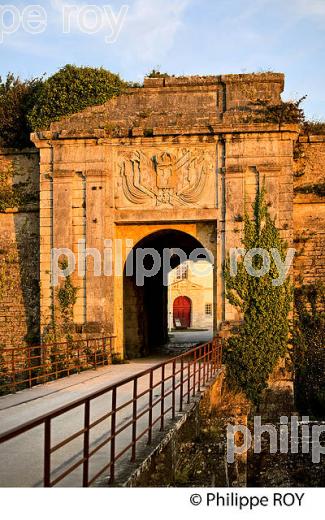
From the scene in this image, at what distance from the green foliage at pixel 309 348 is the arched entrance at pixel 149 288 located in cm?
265

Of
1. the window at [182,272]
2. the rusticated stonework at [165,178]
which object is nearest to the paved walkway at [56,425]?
the rusticated stonework at [165,178]

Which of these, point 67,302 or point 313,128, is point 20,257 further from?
point 313,128

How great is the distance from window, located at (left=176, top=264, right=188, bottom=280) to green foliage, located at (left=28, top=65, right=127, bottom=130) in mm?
30106

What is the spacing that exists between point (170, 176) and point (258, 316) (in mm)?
4071

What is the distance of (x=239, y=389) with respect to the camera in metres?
15.2

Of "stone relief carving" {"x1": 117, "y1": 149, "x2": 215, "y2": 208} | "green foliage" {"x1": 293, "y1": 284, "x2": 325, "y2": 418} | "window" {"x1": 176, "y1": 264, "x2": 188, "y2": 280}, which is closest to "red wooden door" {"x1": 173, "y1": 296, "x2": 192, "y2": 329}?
"window" {"x1": 176, "y1": 264, "x2": 188, "y2": 280}

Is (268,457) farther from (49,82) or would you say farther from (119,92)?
(49,82)

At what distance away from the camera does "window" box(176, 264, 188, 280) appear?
152ft

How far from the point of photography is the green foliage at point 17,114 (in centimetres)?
1802

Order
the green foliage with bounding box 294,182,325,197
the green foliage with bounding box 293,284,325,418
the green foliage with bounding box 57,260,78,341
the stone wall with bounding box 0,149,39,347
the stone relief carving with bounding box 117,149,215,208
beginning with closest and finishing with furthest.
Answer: the green foliage with bounding box 293,284,325,418, the stone relief carving with bounding box 117,149,215,208, the green foliage with bounding box 57,260,78,341, the green foliage with bounding box 294,182,325,197, the stone wall with bounding box 0,149,39,347

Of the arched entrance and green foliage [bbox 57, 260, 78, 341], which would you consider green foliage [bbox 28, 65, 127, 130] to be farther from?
green foliage [bbox 57, 260, 78, 341]

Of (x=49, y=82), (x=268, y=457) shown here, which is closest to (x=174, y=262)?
(x=49, y=82)

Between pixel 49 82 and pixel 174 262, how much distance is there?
30.5ft

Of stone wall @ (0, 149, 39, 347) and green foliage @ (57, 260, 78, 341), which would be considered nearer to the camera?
green foliage @ (57, 260, 78, 341)
